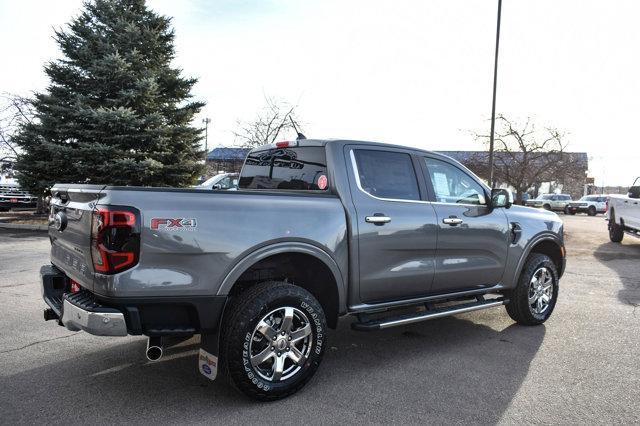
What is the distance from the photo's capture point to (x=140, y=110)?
→ 16797 mm

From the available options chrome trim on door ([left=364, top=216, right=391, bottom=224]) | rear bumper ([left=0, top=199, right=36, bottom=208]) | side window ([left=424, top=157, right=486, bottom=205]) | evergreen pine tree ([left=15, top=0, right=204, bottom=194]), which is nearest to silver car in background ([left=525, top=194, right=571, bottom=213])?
evergreen pine tree ([left=15, top=0, right=204, bottom=194])

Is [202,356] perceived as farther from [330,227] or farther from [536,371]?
[536,371]

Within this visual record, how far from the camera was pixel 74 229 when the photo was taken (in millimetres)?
3488

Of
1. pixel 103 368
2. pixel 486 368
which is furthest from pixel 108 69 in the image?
pixel 486 368

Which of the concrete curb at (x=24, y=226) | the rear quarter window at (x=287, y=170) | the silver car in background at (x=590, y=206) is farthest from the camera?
the silver car in background at (x=590, y=206)

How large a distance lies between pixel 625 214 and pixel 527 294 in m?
10.0

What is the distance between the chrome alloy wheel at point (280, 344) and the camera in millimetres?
3488

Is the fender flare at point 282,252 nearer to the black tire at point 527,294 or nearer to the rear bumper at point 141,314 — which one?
the rear bumper at point 141,314

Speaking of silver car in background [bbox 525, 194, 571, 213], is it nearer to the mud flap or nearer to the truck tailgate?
the mud flap

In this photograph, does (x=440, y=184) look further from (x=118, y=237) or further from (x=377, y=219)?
(x=118, y=237)

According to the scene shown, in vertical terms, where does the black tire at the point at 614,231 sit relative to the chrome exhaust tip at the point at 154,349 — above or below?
below

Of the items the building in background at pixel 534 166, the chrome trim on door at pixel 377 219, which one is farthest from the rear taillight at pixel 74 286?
the building in background at pixel 534 166

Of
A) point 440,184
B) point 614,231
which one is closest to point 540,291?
point 440,184

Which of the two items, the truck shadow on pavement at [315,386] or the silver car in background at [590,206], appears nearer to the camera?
the truck shadow on pavement at [315,386]
